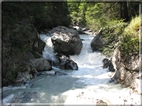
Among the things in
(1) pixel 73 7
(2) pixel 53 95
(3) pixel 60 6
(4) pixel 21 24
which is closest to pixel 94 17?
(4) pixel 21 24

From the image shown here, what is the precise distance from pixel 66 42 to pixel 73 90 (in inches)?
255

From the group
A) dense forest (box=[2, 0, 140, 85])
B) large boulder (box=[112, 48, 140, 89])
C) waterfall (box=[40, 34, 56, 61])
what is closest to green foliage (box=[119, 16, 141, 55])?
dense forest (box=[2, 0, 140, 85])

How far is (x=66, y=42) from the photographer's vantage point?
45.4 ft

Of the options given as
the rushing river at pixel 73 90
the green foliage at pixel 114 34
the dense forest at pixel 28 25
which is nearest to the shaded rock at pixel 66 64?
the rushing river at pixel 73 90

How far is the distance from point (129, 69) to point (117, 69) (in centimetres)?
84

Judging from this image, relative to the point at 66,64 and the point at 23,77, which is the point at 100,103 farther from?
the point at 66,64

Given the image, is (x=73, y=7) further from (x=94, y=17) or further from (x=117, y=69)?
(x=117, y=69)

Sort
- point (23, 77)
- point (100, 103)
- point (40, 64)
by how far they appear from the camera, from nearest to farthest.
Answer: point (100, 103), point (23, 77), point (40, 64)

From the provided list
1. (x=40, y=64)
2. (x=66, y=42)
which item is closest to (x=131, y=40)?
(x=40, y=64)

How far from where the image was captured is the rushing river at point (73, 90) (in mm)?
6623

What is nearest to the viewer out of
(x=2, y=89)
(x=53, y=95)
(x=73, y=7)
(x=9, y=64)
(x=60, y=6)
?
(x=53, y=95)

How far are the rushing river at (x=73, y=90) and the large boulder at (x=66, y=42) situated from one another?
113 inches

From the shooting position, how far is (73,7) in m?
36.6

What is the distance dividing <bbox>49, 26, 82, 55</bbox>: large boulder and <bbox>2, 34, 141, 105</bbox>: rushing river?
2.87 m
